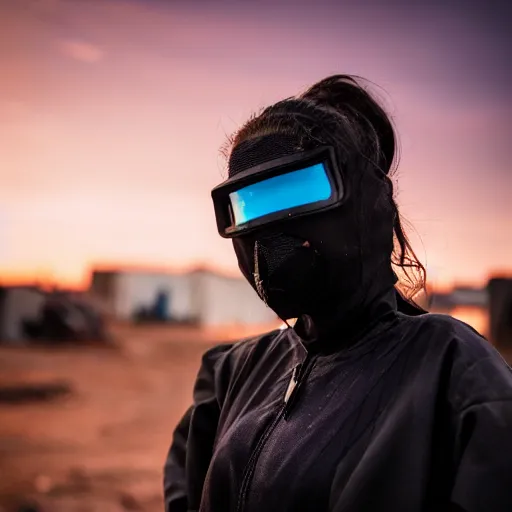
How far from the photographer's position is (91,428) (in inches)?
310

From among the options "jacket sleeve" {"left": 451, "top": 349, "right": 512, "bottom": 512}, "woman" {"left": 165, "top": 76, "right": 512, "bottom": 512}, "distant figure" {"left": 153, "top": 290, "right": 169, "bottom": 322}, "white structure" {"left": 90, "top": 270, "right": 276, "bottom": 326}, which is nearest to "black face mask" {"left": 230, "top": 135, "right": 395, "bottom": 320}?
"woman" {"left": 165, "top": 76, "right": 512, "bottom": 512}

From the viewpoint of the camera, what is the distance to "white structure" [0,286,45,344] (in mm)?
14531

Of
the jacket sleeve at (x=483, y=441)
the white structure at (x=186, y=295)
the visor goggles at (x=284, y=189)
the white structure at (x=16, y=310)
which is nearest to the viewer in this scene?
the jacket sleeve at (x=483, y=441)

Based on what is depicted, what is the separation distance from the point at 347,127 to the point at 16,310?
581 inches

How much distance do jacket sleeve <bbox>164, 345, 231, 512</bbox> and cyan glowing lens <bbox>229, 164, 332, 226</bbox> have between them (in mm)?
424

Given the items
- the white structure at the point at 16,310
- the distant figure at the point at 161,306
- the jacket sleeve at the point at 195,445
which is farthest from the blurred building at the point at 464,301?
the jacket sleeve at the point at 195,445

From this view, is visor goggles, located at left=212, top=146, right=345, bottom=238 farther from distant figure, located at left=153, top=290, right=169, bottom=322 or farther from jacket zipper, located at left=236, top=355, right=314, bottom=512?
distant figure, located at left=153, top=290, right=169, bottom=322

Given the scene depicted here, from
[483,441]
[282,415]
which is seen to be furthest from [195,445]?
[483,441]

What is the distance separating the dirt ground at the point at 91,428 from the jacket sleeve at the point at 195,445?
3.65m

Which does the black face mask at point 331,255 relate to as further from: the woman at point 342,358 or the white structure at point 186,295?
the white structure at point 186,295

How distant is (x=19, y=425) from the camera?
765 cm

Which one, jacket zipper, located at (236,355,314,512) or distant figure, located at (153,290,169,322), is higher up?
jacket zipper, located at (236,355,314,512)

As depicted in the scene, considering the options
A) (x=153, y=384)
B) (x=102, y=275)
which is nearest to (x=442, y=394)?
(x=153, y=384)

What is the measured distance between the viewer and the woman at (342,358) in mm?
872
